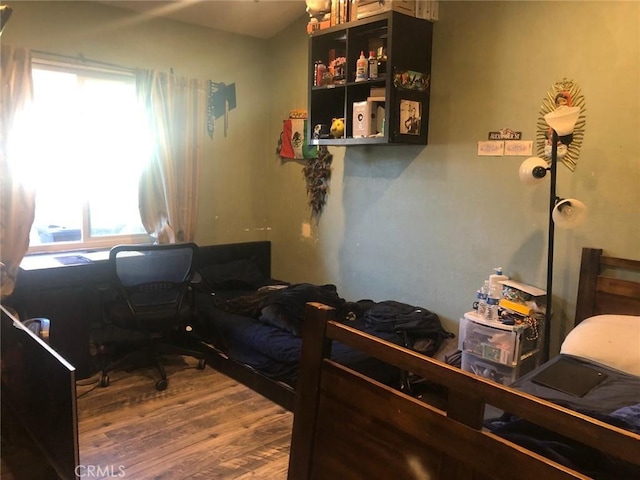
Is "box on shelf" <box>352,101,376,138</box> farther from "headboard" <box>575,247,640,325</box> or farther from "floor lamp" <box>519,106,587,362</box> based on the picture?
"headboard" <box>575,247,640,325</box>

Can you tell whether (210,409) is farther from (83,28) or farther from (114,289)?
(83,28)

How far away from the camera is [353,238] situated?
387cm

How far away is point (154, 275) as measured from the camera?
10.6ft

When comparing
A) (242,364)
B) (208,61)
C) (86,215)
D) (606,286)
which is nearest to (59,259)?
(86,215)

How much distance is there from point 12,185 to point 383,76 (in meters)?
2.30

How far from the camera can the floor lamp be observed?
244cm

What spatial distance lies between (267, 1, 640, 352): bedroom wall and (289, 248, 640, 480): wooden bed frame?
1699 millimetres

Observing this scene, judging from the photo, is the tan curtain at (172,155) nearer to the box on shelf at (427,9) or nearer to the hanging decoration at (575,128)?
the box on shelf at (427,9)

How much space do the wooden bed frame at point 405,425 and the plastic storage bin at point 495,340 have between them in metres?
1.31

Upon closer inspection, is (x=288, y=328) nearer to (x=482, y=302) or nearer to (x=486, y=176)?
(x=482, y=302)

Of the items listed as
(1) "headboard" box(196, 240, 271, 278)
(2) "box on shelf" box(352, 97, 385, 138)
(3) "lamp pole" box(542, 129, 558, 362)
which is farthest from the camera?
(1) "headboard" box(196, 240, 271, 278)

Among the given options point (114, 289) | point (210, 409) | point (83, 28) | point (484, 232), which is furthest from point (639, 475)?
point (83, 28)

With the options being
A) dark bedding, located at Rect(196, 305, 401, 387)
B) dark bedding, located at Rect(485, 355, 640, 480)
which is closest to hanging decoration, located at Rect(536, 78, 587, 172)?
dark bedding, located at Rect(485, 355, 640, 480)

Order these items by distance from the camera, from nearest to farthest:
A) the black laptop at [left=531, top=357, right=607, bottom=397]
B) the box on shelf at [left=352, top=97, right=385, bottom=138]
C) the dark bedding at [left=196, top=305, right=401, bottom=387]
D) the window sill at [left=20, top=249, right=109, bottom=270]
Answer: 1. the black laptop at [left=531, top=357, right=607, bottom=397]
2. the dark bedding at [left=196, top=305, right=401, bottom=387]
3. the window sill at [left=20, top=249, right=109, bottom=270]
4. the box on shelf at [left=352, top=97, right=385, bottom=138]
